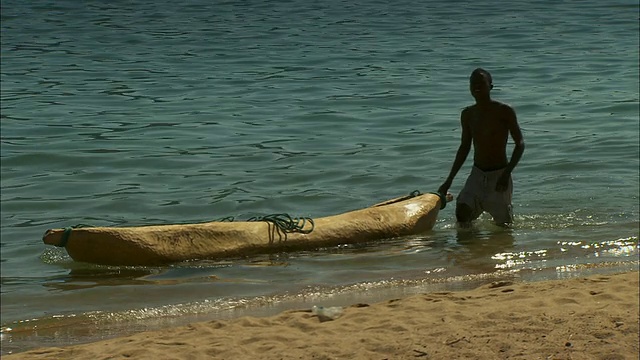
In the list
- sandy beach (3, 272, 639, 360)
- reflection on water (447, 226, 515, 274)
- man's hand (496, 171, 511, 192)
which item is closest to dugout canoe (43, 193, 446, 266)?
reflection on water (447, 226, 515, 274)

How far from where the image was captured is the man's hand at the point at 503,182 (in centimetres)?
903

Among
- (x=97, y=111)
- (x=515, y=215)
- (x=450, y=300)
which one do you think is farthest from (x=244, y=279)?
(x=97, y=111)

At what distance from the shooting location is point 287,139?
46.5ft

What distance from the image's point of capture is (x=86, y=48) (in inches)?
840

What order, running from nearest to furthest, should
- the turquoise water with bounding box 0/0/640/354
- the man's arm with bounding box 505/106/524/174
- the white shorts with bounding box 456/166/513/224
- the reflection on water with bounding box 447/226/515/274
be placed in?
1. the turquoise water with bounding box 0/0/640/354
2. the reflection on water with bounding box 447/226/515/274
3. the man's arm with bounding box 505/106/524/174
4. the white shorts with bounding box 456/166/513/224

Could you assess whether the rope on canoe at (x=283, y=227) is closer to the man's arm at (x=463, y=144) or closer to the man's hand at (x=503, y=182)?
the man's arm at (x=463, y=144)

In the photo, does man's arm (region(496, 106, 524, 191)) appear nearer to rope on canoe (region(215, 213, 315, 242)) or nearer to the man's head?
the man's head

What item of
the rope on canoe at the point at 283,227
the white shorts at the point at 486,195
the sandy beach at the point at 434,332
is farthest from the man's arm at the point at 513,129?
the sandy beach at the point at 434,332

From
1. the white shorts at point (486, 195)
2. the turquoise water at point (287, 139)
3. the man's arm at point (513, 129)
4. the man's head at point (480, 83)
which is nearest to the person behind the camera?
the turquoise water at point (287, 139)

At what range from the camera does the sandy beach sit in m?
5.73

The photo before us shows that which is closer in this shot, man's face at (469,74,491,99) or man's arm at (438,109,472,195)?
man's face at (469,74,491,99)

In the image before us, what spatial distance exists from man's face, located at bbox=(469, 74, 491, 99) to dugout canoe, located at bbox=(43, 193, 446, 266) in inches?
40.3

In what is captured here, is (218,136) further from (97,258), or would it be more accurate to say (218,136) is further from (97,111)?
(97,258)

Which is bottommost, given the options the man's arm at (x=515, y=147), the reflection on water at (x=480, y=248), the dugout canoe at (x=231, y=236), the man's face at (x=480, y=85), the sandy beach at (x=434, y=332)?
the sandy beach at (x=434, y=332)
